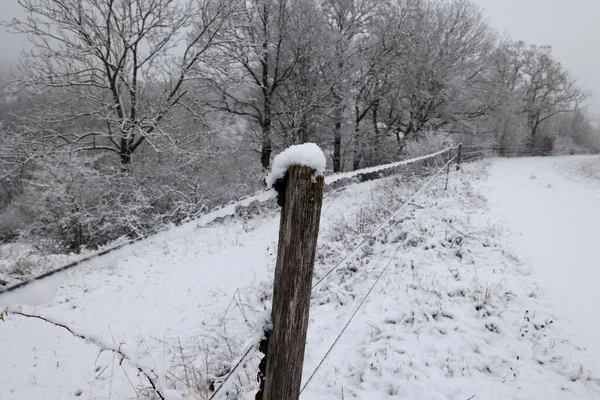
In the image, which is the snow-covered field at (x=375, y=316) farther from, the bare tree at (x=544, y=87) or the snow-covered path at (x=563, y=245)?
the bare tree at (x=544, y=87)

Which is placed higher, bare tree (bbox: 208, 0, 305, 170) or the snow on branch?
bare tree (bbox: 208, 0, 305, 170)

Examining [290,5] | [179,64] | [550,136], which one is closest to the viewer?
[179,64]

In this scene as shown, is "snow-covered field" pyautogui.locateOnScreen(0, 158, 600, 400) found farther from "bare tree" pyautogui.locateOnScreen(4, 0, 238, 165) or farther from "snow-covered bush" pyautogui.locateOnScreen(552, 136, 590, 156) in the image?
"snow-covered bush" pyautogui.locateOnScreen(552, 136, 590, 156)

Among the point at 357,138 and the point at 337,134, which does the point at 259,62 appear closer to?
the point at 337,134

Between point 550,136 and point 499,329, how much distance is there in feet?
140

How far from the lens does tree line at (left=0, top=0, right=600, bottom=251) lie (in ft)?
31.7

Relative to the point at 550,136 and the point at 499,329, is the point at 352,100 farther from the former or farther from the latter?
the point at 550,136

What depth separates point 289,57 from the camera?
13609mm

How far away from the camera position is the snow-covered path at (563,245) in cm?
332

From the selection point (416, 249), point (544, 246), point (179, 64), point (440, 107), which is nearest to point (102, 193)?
point (179, 64)

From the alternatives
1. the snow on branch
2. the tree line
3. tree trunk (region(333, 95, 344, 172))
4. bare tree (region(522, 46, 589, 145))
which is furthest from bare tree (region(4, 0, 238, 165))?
bare tree (region(522, 46, 589, 145))

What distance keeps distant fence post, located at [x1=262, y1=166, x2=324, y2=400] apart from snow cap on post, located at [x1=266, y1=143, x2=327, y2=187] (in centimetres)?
2

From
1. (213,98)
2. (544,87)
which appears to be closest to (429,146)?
(213,98)

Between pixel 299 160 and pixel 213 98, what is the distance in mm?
14375
